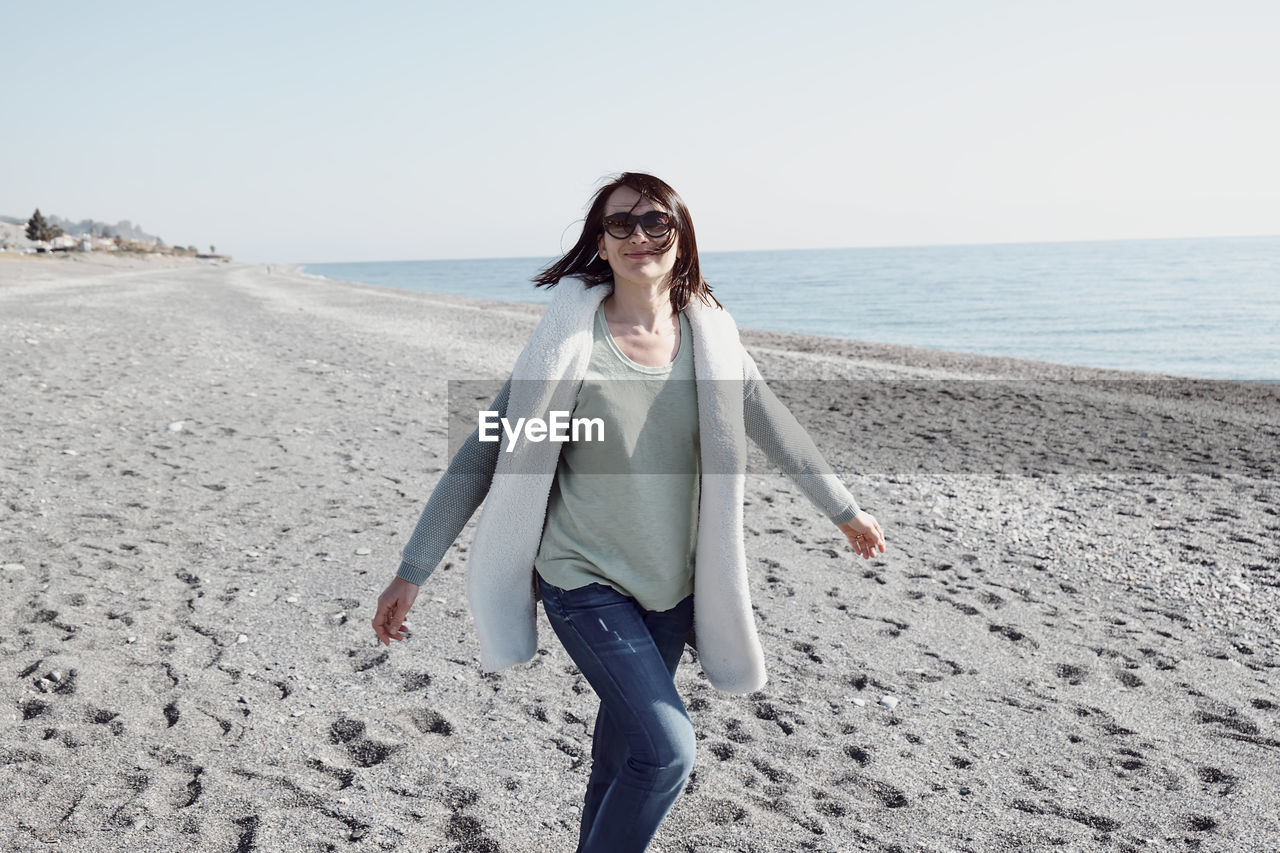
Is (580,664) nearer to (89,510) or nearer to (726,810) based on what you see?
(726,810)

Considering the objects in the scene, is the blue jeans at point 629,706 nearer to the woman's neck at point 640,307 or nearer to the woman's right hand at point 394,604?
the woman's right hand at point 394,604

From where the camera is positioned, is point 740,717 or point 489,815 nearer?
point 489,815

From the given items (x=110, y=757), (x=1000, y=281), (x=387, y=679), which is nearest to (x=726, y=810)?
(x=387, y=679)

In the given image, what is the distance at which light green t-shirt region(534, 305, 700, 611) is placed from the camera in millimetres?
2174

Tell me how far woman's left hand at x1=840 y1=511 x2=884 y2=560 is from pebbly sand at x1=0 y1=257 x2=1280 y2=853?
3.74ft

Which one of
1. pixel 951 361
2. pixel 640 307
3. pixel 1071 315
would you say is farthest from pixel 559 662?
pixel 1071 315

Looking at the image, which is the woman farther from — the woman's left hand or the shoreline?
the shoreline

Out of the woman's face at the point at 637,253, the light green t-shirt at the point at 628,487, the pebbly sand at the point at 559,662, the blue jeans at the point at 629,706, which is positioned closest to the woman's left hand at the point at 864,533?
the light green t-shirt at the point at 628,487

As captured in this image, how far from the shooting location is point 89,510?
6078 millimetres

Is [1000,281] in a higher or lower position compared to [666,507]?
higher

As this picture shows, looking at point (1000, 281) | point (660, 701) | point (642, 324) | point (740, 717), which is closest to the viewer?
point (660, 701)

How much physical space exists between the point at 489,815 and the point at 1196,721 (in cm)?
323

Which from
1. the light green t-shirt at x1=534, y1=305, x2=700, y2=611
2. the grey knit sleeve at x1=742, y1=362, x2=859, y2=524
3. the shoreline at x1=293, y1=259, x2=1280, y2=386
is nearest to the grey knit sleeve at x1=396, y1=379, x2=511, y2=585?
the light green t-shirt at x1=534, y1=305, x2=700, y2=611

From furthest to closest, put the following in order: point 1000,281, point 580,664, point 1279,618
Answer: point 1000,281, point 1279,618, point 580,664
